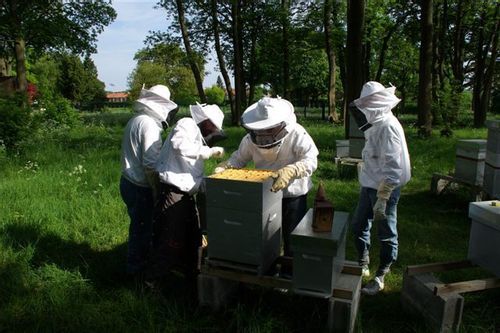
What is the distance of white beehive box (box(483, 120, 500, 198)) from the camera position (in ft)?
16.7

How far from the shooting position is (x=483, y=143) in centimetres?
586

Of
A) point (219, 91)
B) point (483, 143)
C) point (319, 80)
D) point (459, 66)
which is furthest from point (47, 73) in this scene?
point (483, 143)

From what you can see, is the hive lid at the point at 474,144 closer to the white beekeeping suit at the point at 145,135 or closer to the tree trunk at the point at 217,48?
the white beekeeping suit at the point at 145,135

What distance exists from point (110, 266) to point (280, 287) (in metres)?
2.00

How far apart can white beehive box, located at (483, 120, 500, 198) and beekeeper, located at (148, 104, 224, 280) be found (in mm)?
3707

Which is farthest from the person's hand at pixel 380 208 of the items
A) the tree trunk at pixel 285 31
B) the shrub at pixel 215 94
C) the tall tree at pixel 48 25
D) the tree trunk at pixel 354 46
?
the shrub at pixel 215 94

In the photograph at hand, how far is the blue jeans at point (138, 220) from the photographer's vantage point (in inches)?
150

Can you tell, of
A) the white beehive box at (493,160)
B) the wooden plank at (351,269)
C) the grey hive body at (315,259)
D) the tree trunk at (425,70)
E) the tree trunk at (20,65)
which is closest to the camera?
the grey hive body at (315,259)

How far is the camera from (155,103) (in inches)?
146

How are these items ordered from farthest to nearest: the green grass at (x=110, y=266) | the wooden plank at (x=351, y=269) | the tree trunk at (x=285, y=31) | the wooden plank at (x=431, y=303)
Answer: the tree trunk at (x=285, y=31), the wooden plank at (x=351, y=269), the green grass at (x=110, y=266), the wooden plank at (x=431, y=303)

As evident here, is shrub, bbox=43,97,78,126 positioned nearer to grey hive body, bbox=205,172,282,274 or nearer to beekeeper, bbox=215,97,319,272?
beekeeper, bbox=215,97,319,272

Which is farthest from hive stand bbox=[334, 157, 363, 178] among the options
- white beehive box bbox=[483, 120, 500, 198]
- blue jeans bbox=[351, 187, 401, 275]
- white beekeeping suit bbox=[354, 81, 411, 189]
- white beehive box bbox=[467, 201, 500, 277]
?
white beehive box bbox=[467, 201, 500, 277]

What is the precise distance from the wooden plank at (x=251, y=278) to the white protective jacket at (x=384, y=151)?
1.24 m

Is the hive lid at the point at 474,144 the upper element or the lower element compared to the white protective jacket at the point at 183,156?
lower
